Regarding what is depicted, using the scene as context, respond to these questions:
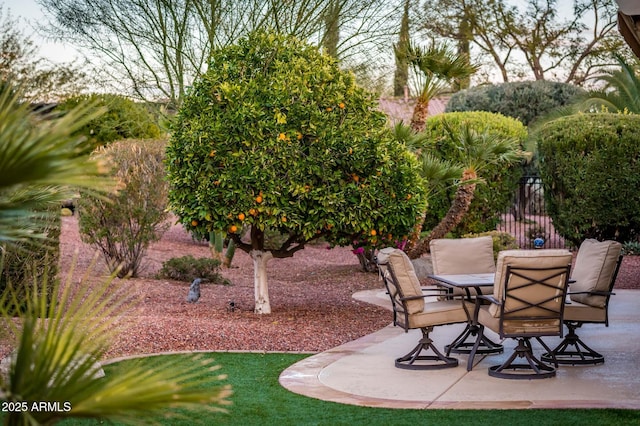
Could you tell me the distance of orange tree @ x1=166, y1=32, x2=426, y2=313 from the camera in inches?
379

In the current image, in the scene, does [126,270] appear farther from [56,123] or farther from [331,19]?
[56,123]

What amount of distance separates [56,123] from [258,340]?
264 inches

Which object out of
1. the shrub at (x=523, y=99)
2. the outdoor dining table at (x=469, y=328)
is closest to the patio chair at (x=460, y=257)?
the outdoor dining table at (x=469, y=328)

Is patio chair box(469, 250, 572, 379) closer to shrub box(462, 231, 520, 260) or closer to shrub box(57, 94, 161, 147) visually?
shrub box(462, 231, 520, 260)

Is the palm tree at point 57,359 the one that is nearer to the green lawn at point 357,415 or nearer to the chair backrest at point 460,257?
the green lawn at point 357,415

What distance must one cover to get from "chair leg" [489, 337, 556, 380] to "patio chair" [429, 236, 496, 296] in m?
1.98

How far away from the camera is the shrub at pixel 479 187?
55.7 ft

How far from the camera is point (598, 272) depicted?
25.3 feet

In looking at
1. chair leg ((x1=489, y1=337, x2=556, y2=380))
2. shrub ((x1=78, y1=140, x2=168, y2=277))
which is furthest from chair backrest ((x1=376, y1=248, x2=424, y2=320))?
shrub ((x1=78, y1=140, x2=168, y2=277))

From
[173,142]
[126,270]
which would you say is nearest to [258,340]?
[173,142]

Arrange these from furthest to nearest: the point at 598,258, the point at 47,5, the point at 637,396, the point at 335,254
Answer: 1. the point at 335,254
2. the point at 47,5
3. the point at 598,258
4. the point at 637,396

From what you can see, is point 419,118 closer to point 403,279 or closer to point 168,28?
point 403,279

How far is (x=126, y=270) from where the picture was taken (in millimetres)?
13453

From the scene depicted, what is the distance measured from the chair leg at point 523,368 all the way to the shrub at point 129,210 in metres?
6.95
